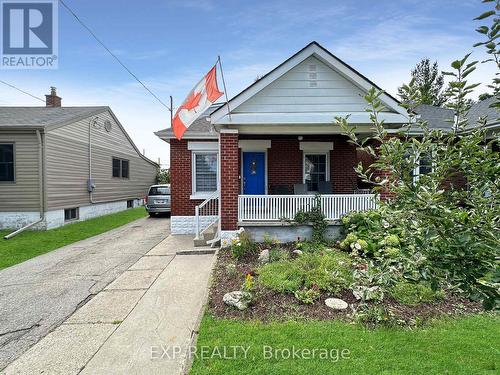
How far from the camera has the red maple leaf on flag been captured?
257 inches

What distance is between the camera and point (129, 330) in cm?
398

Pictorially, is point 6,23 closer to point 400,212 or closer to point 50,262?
point 50,262

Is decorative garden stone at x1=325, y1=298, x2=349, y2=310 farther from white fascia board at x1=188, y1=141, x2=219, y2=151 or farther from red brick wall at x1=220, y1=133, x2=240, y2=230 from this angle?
white fascia board at x1=188, y1=141, x2=219, y2=151

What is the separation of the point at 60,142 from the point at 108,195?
204 inches

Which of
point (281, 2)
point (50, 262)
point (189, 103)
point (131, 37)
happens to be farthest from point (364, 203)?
point (131, 37)

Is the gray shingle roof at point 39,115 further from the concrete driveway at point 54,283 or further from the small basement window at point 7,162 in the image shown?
the concrete driveway at point 54,283

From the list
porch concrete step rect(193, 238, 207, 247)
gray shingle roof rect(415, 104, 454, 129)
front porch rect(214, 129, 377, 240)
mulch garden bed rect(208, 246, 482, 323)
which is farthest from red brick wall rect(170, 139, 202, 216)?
gray shingle roof rect(415, 104, 454, 129)

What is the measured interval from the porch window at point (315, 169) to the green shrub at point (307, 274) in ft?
16.4

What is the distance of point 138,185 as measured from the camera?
22.2 m

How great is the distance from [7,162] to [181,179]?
7853 mm

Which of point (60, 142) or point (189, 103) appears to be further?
point (60, 142)

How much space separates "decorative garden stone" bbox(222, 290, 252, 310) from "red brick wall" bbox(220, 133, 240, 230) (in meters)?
3.41

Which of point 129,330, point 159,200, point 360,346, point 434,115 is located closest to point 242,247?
point 129,330

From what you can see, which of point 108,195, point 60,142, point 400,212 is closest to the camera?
point 400,212
